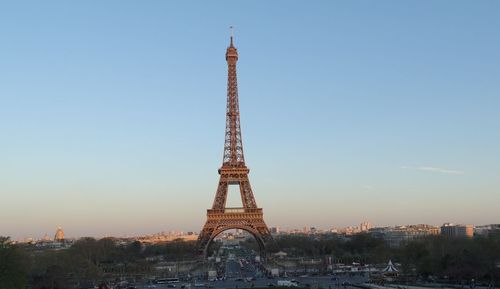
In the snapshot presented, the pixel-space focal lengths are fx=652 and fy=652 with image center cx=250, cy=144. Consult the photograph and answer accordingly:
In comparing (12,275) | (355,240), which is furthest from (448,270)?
(355,240)

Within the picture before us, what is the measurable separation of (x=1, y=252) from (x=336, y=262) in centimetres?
5370

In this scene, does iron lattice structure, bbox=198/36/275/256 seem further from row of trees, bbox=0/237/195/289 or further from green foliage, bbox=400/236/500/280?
green foliage, bbox=400/236/500/280

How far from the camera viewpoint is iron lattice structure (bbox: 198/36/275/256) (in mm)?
74375

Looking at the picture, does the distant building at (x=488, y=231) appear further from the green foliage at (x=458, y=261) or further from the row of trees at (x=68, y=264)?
the row of trees at (x=68, y=264)

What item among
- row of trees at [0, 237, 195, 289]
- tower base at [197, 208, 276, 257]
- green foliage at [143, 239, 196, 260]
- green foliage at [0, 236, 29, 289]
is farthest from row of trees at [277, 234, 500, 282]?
green foliage at [0, 236, 29, 289]

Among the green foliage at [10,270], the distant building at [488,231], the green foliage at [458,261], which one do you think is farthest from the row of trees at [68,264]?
the distant building at [488,231]

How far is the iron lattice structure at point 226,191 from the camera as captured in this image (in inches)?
2928

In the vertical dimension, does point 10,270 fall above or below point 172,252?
above

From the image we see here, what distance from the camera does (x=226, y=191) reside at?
76.4 m

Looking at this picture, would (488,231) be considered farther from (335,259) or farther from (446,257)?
(446,257)

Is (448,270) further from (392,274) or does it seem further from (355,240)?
(355,240)

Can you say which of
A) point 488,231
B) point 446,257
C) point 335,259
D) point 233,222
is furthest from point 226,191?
point 488,231

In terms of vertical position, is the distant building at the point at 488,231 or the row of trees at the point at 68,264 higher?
the distant building at the point at 488,231

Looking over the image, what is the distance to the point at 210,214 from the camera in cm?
7425
